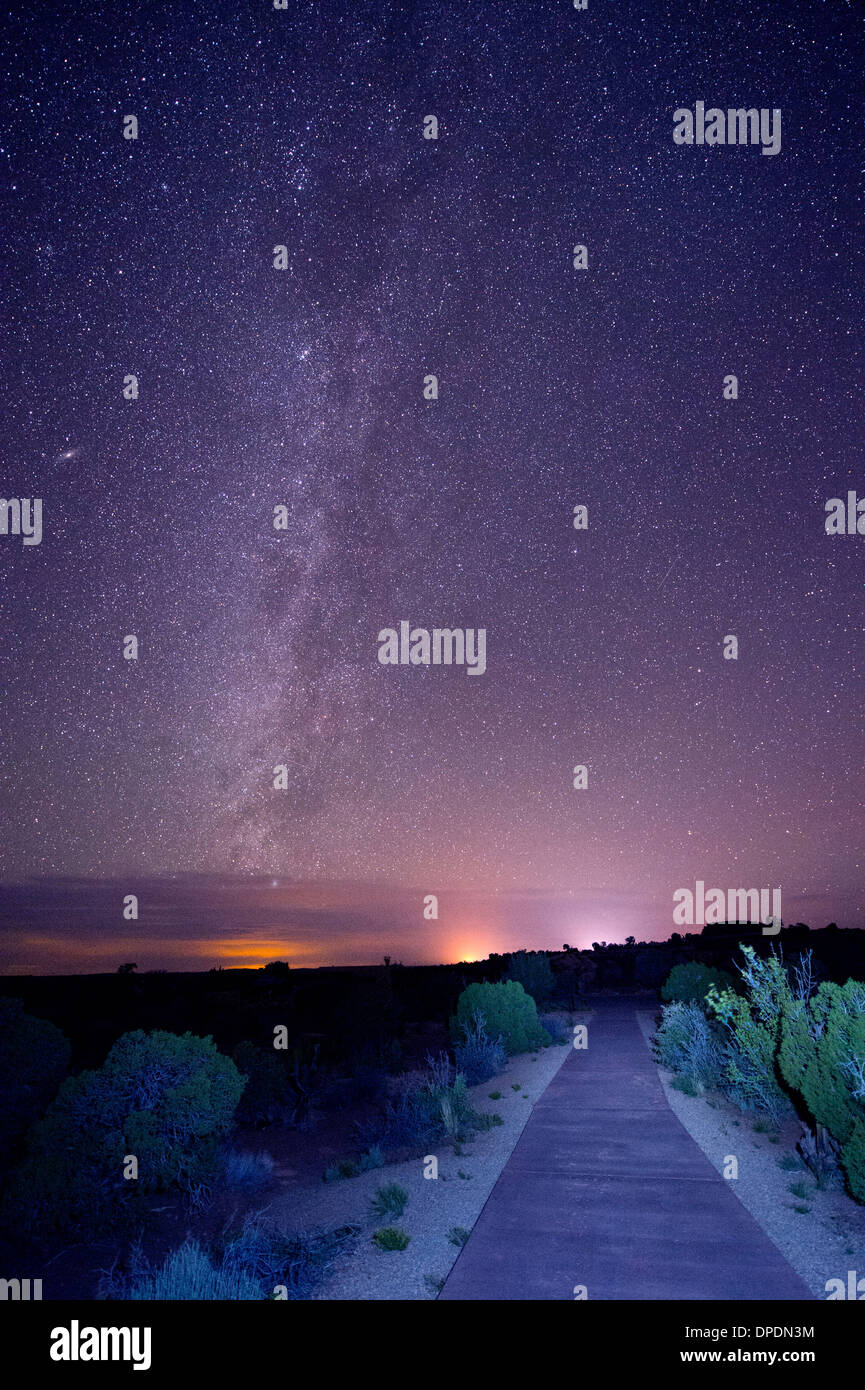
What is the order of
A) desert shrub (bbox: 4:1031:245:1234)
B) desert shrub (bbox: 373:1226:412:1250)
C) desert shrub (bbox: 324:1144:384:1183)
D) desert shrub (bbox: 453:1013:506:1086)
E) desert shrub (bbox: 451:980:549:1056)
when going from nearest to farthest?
desert shrub (bbox: 373:1226:412:1250)
desert shrub (bbox: 4:1031:245:1234)
desert shrub (bbox: 324:1144:384:1183)
desert shrub (bbox: 453:1013:506:1086)
desert shrub (bbox: 451:980:549:1056)

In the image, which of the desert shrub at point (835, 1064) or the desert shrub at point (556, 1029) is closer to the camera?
the desert shrub at point (835, 1064)

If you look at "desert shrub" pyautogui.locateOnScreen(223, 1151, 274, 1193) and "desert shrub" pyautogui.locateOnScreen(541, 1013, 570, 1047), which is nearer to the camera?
"desert shrub" pyautogui.locateOnScreen(223, 1151, 274, 1193)

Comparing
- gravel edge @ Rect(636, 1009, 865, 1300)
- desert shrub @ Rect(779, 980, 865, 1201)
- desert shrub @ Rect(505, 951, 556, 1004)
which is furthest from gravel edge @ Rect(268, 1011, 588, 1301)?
desert shrub @ Rect(505, 951, 556, 1004)

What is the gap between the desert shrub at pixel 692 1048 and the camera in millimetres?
11656

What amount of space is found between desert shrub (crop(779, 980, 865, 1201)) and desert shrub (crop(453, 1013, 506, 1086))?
6.05 metres

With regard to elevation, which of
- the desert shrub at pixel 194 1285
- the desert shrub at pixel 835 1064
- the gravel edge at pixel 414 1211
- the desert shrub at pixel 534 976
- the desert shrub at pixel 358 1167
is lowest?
the desert shrub at pixel 534 976

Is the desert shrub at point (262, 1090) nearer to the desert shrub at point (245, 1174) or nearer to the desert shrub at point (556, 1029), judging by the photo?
the desert shrub at point (245, 1174)

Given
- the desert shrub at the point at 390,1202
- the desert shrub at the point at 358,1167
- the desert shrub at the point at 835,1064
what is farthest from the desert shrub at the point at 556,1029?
the desert shrub at the point at 390,1202

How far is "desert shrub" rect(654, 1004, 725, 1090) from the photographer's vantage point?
38.2ft

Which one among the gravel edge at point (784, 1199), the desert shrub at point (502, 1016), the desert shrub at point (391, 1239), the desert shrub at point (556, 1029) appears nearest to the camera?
the gravel edge at point (784, 1199)

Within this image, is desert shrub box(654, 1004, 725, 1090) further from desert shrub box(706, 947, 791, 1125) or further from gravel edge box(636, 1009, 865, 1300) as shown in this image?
desert shrub box(706, 947, 791, 1125)

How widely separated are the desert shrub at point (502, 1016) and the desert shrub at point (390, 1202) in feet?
28.7

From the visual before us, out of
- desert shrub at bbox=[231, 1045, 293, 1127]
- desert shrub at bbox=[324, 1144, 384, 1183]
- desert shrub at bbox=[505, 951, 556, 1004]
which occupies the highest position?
desert shrub at bbox=[324, 1144, 384, 1183]
